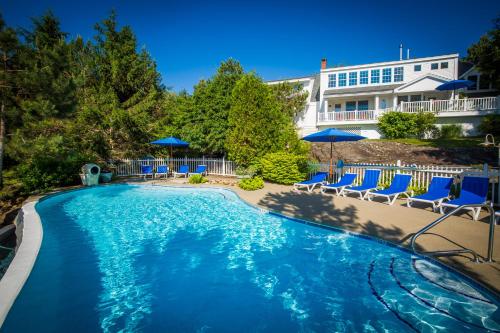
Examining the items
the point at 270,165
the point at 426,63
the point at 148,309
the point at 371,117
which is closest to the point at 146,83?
the point at 270,165

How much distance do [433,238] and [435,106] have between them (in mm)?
23442

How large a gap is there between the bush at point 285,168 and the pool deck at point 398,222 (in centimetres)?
241

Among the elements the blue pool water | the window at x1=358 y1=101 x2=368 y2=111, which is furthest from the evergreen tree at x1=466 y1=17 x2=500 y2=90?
the blue pool water

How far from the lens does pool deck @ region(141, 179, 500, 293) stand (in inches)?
167

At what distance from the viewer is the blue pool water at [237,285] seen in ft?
11.4

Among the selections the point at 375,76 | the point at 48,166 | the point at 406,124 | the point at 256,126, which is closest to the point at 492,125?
the point at 406,124


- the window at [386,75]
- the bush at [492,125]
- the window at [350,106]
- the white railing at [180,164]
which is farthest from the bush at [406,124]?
the white railing at [180,164]

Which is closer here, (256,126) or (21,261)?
(21,261)

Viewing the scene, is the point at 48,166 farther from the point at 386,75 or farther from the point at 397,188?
the point at 386,75

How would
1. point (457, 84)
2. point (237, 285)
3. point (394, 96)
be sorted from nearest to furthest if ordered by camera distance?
1. point (237, 285)
2. point (457, 84)
3. point (394, 96)

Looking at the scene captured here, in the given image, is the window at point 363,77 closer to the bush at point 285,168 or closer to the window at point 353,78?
the window at point 353,78

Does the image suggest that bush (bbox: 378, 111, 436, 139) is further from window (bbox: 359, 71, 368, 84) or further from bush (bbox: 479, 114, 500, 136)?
window (bbox: 359, 71, 368, 84)

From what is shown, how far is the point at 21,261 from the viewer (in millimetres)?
4410

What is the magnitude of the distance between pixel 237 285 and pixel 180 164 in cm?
1605
